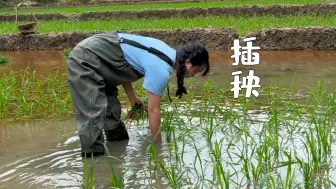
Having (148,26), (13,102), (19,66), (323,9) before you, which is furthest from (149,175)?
(323,9)

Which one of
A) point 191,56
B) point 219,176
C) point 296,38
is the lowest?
point 219,176

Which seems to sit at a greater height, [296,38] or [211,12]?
[211,12]

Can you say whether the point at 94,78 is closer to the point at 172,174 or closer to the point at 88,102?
the point at 88,102

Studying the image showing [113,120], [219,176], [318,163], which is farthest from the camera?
[113,120]

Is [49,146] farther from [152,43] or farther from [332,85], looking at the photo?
[332,85]

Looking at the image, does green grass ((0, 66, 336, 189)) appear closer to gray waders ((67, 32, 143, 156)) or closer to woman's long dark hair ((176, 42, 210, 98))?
gray waders ((67, 32, 143, 156))

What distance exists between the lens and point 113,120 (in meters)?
3.77

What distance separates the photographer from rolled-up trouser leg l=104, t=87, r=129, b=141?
3744mm

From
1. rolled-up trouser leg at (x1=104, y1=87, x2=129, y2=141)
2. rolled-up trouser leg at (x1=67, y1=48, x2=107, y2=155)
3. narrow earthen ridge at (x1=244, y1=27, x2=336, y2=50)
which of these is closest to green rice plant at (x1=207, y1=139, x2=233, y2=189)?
rolled-up trouser leg at (x1=67, y1=48, x2=107, y2=155)

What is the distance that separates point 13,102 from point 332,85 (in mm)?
3156

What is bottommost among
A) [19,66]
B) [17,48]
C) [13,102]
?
[13,102]

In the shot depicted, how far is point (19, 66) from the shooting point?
8.37m

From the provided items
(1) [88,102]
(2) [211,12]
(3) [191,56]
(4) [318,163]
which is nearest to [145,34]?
(2) [211,12]

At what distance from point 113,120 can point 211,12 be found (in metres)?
10.0
